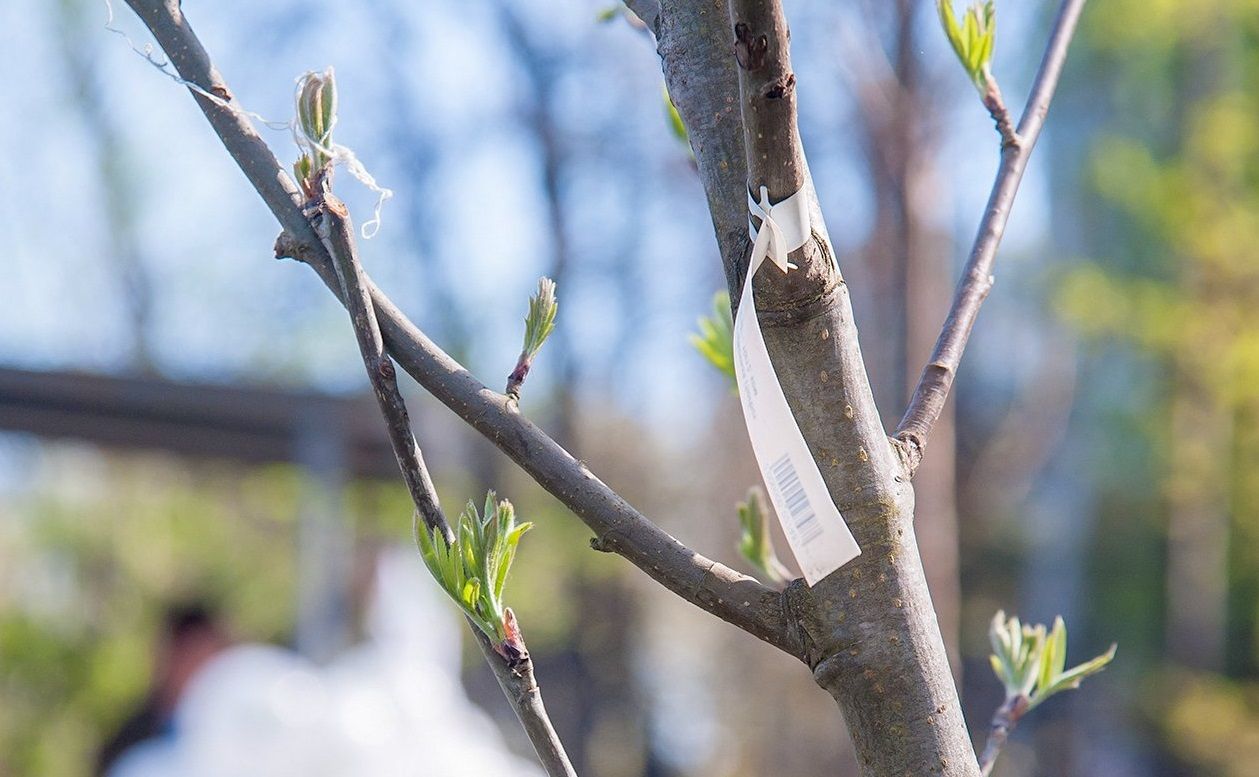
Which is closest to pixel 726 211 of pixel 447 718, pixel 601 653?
pixel 447 718

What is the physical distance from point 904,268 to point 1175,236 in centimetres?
600

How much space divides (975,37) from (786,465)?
424 millimetres

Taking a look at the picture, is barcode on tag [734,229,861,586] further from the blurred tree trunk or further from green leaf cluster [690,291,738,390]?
the blurred tree trunk

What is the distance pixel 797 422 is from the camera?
1.95ft

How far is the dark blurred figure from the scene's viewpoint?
339 cm

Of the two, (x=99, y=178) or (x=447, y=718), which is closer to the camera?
(x=447, y=718)

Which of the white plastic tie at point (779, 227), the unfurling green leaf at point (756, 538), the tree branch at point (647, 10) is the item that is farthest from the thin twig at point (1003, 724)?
the tree branch at point (647, 10)

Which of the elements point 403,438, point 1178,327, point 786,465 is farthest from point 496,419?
point 1178,327

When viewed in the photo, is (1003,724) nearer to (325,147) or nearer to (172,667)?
(325,147)

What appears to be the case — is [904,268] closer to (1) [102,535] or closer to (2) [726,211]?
(2) [726,211]

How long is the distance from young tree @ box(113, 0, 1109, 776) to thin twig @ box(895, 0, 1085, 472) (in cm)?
7

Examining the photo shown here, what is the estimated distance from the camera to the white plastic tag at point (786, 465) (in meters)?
0.57

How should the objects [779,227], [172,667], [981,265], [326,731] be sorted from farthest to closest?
[172,667]
[326,731]
[981,265]
[779,227]

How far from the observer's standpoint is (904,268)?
4.34 meters
